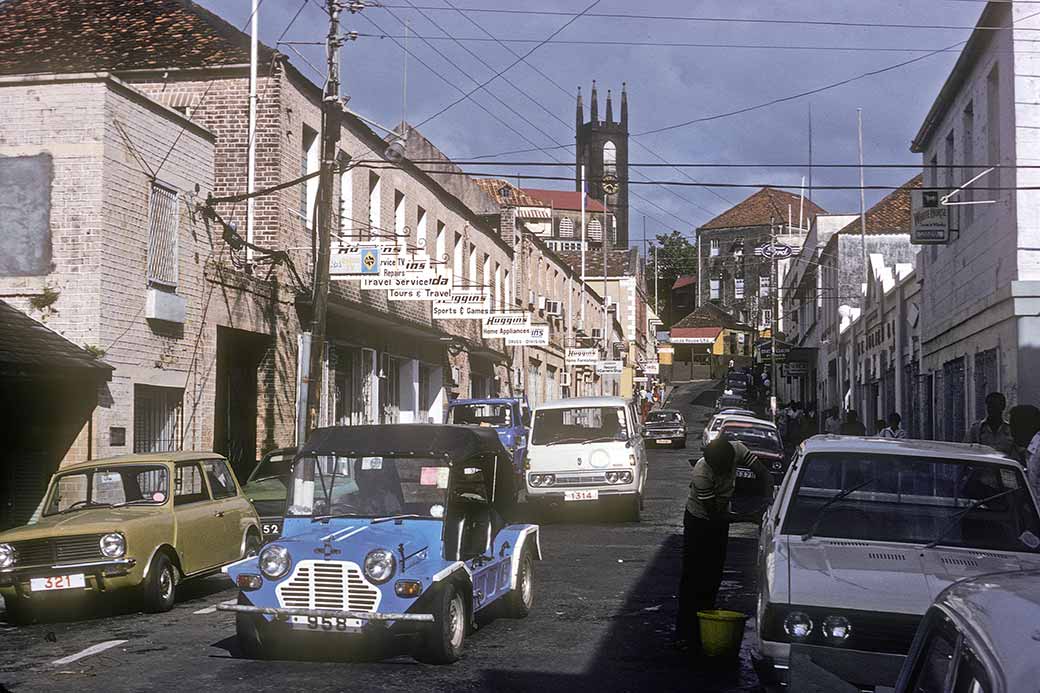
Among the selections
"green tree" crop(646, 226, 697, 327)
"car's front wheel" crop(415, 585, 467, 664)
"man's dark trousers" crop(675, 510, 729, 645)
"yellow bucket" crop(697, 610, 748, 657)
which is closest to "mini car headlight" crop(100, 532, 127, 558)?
"car's front wheel" crop(415, 585, 467, 664)

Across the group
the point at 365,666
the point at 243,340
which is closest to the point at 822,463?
the point at 365,666

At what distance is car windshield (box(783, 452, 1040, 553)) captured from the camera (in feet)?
25.9

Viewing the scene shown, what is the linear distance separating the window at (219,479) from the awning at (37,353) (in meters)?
2.94

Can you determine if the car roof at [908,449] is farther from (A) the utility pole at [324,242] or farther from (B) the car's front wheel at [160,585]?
(A) the utility pole at [324,242]

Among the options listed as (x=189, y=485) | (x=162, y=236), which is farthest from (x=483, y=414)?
(x=189, y=485)

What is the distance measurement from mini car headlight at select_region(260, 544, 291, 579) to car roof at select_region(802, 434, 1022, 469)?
383 centimetres

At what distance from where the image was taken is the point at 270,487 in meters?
16.7

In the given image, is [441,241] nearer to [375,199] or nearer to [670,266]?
[375,199]

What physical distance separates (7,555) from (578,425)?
1073 centimetres

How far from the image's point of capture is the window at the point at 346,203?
85.9 feet

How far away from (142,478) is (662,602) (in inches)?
214

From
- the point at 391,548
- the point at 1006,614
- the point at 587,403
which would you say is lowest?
the point at 391,548

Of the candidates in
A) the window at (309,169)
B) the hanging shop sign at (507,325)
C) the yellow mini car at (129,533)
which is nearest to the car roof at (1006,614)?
the yellow mini car at (129,533)

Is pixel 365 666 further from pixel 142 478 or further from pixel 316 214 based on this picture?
pixel 316 214
